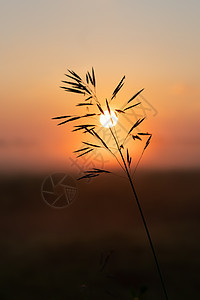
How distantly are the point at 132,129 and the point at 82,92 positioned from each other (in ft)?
1.09

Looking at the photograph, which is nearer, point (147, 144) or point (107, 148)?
point (107, 148)

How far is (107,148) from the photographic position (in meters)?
1.76

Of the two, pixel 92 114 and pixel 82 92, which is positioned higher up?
pixel 82 92

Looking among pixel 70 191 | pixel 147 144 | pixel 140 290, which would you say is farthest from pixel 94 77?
pixel 70 191

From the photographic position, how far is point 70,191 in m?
3.81

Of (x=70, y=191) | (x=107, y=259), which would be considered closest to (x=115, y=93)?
(x=107, y=259)

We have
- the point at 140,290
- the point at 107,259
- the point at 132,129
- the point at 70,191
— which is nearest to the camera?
the point at 140,290

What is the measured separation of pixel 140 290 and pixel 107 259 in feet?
1.39

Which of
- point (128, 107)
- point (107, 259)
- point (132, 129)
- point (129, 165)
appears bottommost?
point (107, 259)

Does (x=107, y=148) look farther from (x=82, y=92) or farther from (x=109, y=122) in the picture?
(x=82, y=92)

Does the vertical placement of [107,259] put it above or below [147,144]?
below

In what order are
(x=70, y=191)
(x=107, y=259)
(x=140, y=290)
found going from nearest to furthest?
(x=140, y=290) → (x=107, y=259) → (x=70, y=191)

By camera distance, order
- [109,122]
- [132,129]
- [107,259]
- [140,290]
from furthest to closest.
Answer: [132,129], [109,122], [107,259], [140,290]

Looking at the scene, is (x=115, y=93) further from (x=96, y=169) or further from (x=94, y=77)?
(x=96, y=169)
